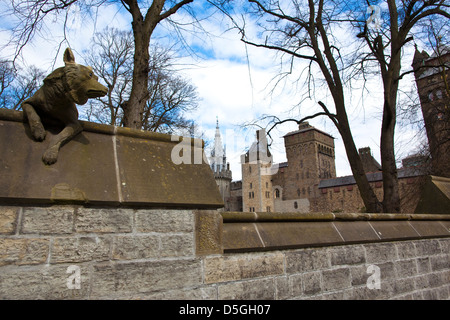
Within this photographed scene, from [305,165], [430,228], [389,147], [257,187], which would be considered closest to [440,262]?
[430,228]

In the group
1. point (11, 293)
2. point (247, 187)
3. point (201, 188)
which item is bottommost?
point (11, 293)

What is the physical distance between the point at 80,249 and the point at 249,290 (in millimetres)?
1412

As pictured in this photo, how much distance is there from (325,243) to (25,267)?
2.68 m

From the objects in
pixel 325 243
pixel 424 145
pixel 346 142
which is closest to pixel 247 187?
pixel 424 145

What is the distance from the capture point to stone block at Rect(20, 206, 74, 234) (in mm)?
1920

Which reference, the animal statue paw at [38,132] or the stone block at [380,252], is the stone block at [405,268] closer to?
the stone block at [380,252]

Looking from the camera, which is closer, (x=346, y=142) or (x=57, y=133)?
(x=57, y=133)

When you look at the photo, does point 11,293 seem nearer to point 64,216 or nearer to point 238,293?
point 64,216

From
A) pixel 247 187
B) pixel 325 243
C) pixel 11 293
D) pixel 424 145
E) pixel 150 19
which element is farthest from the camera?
pixel 247 187

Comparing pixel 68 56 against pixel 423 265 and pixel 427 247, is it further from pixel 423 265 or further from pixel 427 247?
pixel 427 247

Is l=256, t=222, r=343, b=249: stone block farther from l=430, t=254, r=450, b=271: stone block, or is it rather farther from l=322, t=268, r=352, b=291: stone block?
l=430, t=254, r=450, b=271: stone block

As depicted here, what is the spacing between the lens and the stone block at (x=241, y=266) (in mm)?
2506

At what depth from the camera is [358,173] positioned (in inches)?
300

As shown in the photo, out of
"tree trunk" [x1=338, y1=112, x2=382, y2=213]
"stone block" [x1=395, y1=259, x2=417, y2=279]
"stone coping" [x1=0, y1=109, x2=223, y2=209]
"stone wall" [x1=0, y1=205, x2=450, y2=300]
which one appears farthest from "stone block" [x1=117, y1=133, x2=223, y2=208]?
"tree trunk" [x1=338, y1=112, x2=382, y2=213]
